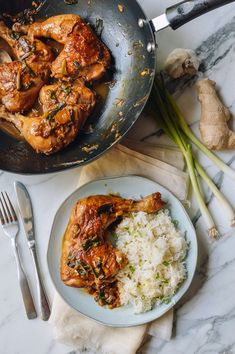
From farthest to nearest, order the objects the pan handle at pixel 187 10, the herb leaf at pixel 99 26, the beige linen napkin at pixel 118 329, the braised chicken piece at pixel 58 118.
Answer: the herb leaf at pixel 99 26 < the beige linen napkin at pixel 118 329 < the braised chicken piece at pixel 58 118 < the pan handle at pixel 187 10

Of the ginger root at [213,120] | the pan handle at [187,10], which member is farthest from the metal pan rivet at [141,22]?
the ginger root at [213,120]

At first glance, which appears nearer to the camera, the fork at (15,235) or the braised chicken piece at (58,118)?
the braised chicken piece at (58,118)

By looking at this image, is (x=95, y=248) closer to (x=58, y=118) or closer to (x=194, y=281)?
(x=194, y=281)

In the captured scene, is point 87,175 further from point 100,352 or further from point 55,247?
point 100,352

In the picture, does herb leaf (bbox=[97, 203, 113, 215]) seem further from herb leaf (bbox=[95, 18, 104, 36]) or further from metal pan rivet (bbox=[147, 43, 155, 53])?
herb leaf (bbox=[95, 18, 104, 36])

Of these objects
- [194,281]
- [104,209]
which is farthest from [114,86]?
[194,281]

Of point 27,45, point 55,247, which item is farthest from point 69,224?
point 27,45

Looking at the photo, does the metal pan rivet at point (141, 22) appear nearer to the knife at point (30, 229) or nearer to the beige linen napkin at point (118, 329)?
the beige linen napkin at point (118, 329)
